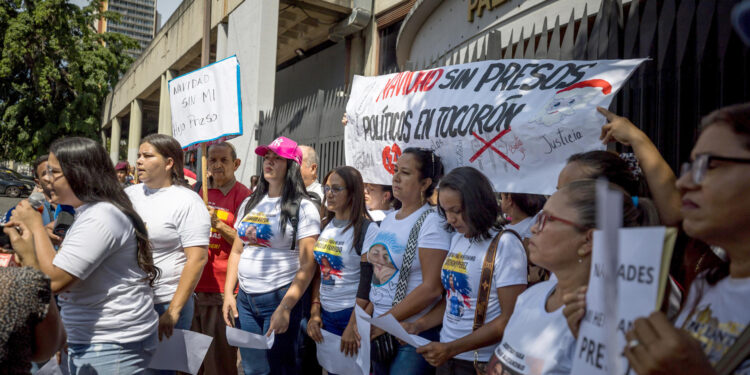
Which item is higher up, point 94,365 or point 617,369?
point 617,369

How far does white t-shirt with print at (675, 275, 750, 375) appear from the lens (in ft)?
3.67

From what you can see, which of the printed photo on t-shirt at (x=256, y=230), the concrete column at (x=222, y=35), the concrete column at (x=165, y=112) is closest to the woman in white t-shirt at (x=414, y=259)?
the printed photo on t-shirt at (x=256, y=230)

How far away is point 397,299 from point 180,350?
1284 mm

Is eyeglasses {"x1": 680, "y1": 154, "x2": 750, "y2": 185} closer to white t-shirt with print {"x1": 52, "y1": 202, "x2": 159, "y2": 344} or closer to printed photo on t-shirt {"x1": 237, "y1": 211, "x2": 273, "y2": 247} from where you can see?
white t-shirt with print {"x1": 52, "y1": 202, "x2": 159, "y2": 344}

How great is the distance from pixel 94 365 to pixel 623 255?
7.65ft

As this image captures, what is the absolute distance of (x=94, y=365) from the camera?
235cm

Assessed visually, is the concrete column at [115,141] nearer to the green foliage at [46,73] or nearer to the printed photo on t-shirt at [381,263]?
the green foliage at [46,73]

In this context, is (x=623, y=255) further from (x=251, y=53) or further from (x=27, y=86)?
(x=27, y=86)

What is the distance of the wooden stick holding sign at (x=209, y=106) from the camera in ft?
15.3

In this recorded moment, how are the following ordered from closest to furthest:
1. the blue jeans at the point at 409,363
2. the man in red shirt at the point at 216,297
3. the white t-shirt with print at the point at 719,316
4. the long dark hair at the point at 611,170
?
1. the white t-shirt with print at the point at 719,316
2. the long dark hair at the point at 611,170
3. the blue jeans at the point at 409,363
4. the man in red shirt at the point at 216,297

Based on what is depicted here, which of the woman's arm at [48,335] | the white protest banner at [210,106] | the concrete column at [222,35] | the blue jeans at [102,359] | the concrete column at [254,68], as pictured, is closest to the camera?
the woman's arm at [48,335]

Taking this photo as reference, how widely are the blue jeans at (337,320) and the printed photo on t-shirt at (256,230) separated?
660mm

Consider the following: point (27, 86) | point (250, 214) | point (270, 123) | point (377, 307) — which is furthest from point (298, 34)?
point (27, 86)

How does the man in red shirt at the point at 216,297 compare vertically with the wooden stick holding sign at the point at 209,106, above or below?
below
